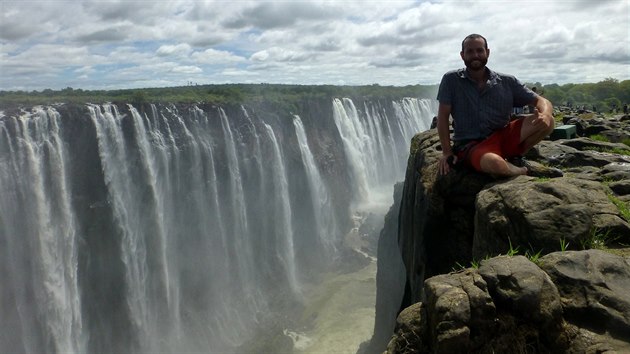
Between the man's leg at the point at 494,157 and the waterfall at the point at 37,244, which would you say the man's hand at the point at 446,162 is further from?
the waterfall at the point at 37,244

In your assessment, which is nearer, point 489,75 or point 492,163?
point 492,163

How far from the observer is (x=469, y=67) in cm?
531

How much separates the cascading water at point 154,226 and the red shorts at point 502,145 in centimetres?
1912

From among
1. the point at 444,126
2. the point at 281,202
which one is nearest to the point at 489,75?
the point at 444,126

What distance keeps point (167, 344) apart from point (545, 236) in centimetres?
2199

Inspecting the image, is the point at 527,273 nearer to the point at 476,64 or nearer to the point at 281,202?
the point at 476,64

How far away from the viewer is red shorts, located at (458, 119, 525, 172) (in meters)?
5.27

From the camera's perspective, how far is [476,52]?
5.15 meters

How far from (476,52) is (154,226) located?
71.2ft

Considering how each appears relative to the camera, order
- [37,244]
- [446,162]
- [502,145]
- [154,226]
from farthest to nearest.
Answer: [154,226], [37,244], [446,162], [502,145]

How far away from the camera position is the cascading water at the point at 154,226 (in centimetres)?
1905

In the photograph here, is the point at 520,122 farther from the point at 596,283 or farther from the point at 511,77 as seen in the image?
the point at 596,283

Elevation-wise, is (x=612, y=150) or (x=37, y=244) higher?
(x=612, y=150)

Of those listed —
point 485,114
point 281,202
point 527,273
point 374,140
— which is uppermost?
point 485,114
